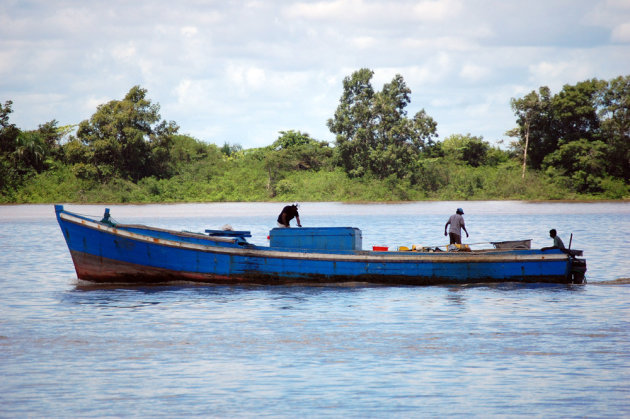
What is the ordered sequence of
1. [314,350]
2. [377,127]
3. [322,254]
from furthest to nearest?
[377,127], [322,254], [314,350]

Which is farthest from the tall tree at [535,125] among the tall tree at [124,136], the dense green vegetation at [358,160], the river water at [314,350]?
the river water at [314,350]

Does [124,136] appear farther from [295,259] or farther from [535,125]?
[295,259]

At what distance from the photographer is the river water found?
1145 centimetres

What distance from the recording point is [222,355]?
14461 millimetres

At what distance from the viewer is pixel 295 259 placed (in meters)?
22.2

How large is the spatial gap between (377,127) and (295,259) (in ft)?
191

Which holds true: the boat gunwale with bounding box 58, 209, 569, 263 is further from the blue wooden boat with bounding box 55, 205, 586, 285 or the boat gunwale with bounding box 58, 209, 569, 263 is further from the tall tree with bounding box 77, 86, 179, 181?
the tall tree with bounding box 77, 86, 179, 181

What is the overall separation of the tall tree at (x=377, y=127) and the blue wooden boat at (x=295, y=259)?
5645 centimetres

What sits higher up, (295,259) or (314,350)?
(295,259)

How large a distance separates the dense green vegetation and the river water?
5401cm

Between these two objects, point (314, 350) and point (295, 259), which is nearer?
point (314, 350)

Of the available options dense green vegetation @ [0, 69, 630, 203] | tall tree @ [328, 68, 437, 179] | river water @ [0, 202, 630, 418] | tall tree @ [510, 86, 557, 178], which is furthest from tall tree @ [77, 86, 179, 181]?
river water @ [0, 202, 630, 418]

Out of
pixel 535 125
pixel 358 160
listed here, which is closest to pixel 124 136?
pixel 358 160

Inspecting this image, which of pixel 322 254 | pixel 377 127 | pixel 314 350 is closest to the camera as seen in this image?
pixel 314 350
